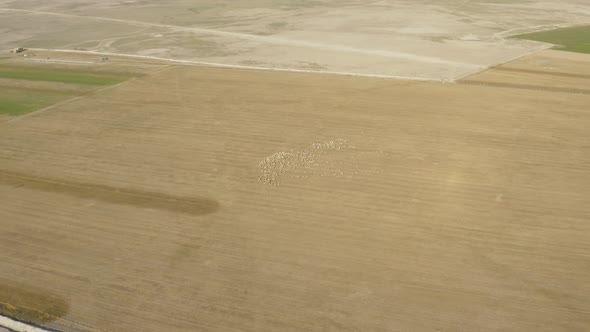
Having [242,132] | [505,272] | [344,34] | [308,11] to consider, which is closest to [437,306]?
[505,272]

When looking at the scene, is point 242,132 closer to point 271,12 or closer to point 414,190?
point 414,190

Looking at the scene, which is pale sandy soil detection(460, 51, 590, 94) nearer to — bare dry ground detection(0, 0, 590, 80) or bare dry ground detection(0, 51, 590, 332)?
bare dry ground detection(0, 0, 590, 80)

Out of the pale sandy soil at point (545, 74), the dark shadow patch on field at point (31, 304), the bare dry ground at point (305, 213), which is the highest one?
the pale sandy soil at point (545, 74)

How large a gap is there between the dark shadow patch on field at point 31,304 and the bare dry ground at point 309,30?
26685 millimetres

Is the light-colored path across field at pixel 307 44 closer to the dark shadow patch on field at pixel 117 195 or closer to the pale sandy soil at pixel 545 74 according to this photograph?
the pale sandy soil at pixel 545 74

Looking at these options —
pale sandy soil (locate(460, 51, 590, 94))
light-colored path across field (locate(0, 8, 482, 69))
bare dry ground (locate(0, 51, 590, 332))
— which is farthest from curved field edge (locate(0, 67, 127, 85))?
pale sandy soil (locate(460, 51, 590, 94))

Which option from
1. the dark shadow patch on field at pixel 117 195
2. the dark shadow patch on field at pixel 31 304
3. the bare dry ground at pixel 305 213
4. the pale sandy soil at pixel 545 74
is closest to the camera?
the dark shadow patch on field at pixel 31 304

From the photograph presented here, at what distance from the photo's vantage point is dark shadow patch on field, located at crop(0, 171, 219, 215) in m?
18.9

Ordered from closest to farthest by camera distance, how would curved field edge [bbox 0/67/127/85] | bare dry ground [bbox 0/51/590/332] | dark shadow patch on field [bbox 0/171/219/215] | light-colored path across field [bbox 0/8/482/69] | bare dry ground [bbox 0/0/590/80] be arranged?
bare dry ground [bbox 0/51/590/332] < dark shadow patch on field [bbox 0/171/219/215] < curved field edge [bbox 0/67/127/85] < light-colored path across field [bbox 0/8/482/69] < bare dry ground [bbox 0/0/590/80]

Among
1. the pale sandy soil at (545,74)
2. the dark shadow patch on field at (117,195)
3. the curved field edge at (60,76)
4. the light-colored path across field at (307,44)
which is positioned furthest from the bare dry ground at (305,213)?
the light-colored path across field at (307,44)

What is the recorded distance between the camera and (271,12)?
62.7 meters

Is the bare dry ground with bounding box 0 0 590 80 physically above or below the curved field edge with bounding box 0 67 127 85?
above

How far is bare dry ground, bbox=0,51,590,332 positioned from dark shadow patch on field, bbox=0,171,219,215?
86 mm

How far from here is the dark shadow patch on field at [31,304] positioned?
13609 millimetres
